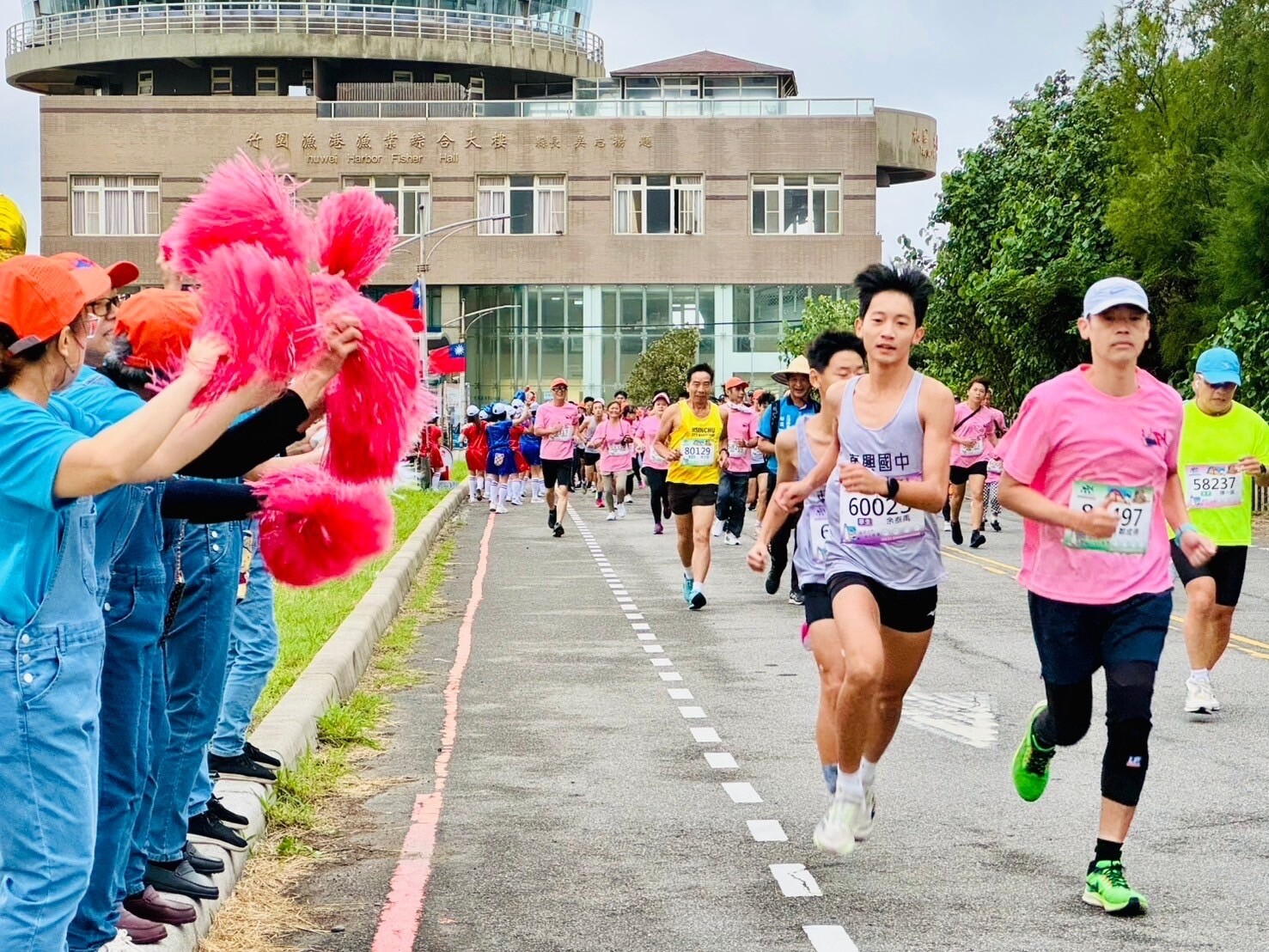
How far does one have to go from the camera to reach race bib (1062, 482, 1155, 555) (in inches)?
259

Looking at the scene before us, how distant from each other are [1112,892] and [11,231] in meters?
3.90

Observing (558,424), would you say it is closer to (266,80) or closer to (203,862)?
(203,862)

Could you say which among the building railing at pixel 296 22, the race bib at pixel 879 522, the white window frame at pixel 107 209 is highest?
the building railing at pixel 296 22

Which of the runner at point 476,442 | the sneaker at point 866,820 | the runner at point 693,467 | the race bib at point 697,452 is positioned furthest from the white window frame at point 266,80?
the sneaker at point 866,820

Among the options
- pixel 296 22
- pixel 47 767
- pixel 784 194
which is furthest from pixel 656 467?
pixel 296 22

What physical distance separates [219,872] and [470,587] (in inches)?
507

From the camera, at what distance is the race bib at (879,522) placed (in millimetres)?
7074

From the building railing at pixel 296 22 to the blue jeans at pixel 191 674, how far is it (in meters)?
76.5

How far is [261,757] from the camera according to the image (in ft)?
26.6

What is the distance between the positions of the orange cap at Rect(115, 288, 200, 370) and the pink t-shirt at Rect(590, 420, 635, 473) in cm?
2794

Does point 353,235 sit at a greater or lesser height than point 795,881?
greater

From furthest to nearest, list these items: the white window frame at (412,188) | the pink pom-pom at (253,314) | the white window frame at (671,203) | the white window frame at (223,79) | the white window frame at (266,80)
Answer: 1. the white window frame at (223,79)
2. the white window frame at (266,80)
3. the white window frame at (671,203)
4. the white window frame at (412,188)
5. the pink pom-pom at (253,314)

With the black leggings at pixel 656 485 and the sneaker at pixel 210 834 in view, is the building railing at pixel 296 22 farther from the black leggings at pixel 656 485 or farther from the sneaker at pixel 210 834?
the sneaker at pixel 210 834

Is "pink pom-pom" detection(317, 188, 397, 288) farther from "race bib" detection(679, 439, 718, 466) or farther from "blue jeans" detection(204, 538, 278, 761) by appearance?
"race bib" detection(679, 439, 718, 466)
